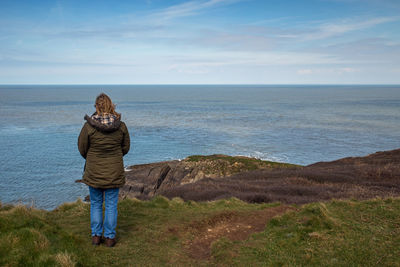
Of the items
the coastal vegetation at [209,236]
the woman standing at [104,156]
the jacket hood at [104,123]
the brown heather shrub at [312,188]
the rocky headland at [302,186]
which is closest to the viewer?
the coastal vegetation at [209,236]

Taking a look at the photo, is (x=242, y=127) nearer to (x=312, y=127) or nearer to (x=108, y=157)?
(x=312, y=127)

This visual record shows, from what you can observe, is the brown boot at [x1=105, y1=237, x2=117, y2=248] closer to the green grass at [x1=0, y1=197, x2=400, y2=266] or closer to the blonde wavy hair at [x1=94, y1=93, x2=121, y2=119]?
the green grass at [x1=0, y1=197, x2=400, y2=266]

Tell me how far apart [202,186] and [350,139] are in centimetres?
6196

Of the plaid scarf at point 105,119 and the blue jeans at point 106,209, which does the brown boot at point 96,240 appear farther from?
the plaid scarf at point 105,119

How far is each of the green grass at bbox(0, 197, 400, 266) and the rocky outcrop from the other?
25.7 m

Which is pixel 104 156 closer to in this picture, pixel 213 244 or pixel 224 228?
pixel 213 244

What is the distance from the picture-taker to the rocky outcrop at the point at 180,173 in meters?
37.4

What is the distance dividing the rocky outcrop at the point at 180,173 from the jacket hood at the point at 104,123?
28696 millimetres

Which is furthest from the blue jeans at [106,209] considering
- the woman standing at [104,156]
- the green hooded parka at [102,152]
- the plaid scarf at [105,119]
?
the plaid scarf at [105,119]

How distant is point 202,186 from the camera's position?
20.7m

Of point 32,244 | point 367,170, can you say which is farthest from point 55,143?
point 32,244

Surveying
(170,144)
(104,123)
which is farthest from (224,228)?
(170,144)

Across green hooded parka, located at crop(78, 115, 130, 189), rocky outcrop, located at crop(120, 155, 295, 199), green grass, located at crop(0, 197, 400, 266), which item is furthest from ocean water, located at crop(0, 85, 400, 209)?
green hooded parka, located at crop(78, 115, 130, 189)

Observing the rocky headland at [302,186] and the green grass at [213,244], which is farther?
the rocky headland at [302,186]
